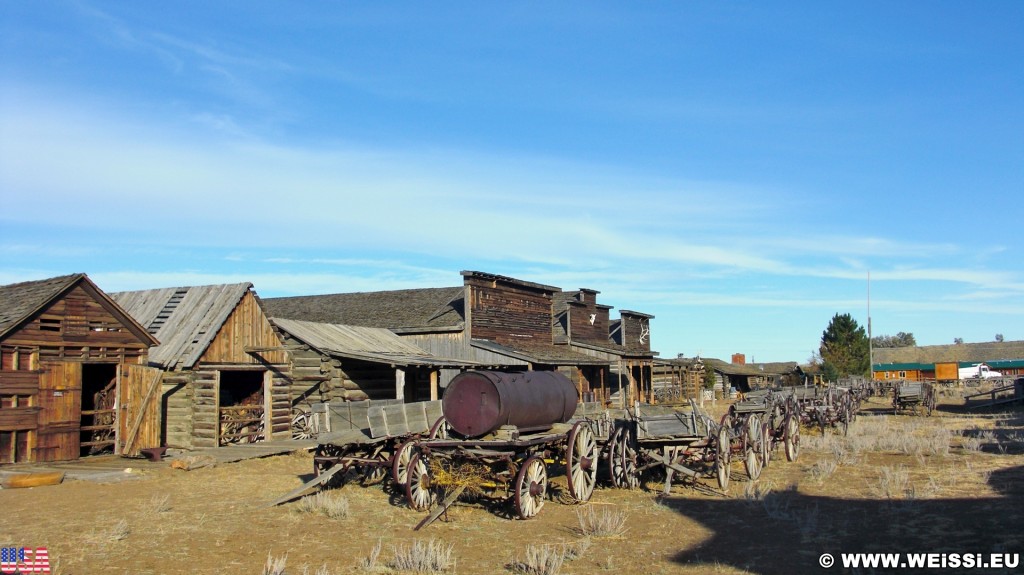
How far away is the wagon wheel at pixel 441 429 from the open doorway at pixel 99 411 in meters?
9.22

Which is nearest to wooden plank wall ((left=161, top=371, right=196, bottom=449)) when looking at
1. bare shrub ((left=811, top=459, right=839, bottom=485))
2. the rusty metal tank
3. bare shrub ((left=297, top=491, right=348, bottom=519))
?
bare shrub ((left=297, top=491, right=348, bottom=519))

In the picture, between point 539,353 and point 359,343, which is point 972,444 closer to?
point 539,353

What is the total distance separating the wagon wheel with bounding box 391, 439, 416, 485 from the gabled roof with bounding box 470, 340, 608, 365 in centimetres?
1532

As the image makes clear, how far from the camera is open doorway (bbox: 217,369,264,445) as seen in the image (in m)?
21.3

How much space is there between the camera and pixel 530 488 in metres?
11.7

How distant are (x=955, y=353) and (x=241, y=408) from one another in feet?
304

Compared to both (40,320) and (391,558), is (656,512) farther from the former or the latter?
(40,320)

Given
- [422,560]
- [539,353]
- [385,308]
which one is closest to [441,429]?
[422,560]

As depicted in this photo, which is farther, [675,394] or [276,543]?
[675,394]

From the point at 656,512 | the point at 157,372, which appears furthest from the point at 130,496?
the point at 656,512

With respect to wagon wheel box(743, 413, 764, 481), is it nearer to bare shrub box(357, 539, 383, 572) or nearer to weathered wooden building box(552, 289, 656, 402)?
bare shrub box(357, 539, 383, 572)

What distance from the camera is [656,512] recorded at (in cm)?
1227

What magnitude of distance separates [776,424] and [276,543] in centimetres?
1291

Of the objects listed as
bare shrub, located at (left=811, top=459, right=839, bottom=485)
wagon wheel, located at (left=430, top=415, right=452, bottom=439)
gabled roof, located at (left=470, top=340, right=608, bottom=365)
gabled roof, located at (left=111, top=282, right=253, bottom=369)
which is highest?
gabled roof, located at (left=111, top=282, right=253, bottom=369)
